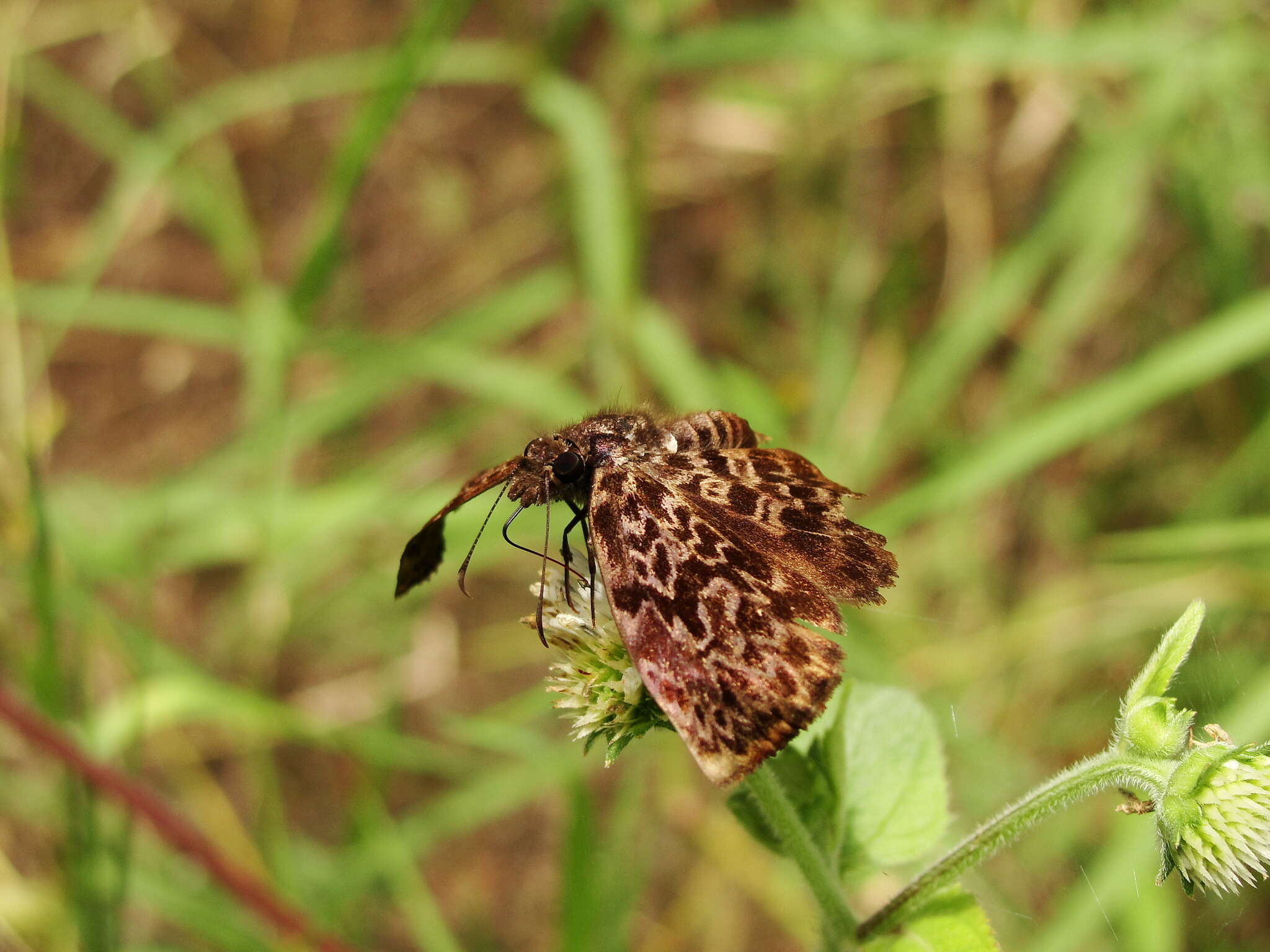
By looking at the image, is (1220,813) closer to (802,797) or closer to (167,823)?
(802,797)

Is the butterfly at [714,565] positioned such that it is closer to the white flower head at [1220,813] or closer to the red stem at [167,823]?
the white flower head at [1220,813]

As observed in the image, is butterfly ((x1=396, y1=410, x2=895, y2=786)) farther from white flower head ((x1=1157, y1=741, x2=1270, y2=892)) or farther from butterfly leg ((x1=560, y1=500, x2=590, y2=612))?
white flower head ((x1=1157, y1=741, x2=1270, y2=892))

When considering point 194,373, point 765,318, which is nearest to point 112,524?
point 194,373

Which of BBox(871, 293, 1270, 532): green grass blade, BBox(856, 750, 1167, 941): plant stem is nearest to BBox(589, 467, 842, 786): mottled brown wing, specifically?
BBox(856, 750, 1167, 941): plant stem

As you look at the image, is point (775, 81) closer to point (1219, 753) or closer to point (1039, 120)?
point (1039, 120)

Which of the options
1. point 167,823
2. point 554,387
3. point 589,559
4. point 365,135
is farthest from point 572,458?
point 554,387
